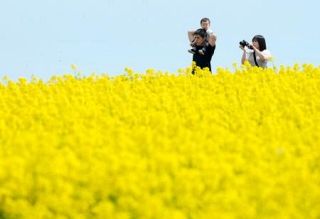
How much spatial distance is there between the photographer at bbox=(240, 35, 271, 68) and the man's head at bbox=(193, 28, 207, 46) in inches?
35.4

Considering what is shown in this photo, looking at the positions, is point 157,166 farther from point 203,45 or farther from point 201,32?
point 203,45

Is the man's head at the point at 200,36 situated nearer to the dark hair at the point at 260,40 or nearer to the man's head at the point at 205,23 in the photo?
the man's head at the point at 205,23

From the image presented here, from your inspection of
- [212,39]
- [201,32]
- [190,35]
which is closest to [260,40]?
[212,39]

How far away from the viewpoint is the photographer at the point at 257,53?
56.4ft

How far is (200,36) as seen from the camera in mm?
18047

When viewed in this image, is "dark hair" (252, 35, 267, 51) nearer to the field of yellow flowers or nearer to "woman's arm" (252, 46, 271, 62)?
"woman's arm" (252, 46, 271, 62)

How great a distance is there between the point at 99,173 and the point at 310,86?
809 centimetres

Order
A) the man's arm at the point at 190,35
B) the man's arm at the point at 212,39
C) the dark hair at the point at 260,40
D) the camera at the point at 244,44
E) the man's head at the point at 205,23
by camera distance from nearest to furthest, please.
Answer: the dark hair at the point at 260,40 < the camera at the point at 244,44 < the man's arm at the point at 212,39 < the man's head at the point at 205,23 < the man's arm at the point at 190,35

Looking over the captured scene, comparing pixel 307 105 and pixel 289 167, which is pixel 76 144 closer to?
pixel 289 167

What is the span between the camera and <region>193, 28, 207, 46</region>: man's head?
59.3 ft

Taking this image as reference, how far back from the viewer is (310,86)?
14.2 m

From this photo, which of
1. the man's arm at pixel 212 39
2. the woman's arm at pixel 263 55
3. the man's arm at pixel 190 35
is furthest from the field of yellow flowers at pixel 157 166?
the man's arm at pixel 190 35

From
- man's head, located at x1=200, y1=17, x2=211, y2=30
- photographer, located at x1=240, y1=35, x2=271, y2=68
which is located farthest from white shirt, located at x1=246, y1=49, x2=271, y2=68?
man's head, located at x1=200, y1=17, x2=211, y2=30

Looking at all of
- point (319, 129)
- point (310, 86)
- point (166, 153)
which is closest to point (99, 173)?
point (166, 153)
